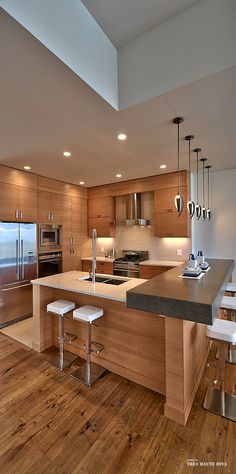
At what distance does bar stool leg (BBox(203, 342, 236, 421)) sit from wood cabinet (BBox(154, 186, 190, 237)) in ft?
8.32

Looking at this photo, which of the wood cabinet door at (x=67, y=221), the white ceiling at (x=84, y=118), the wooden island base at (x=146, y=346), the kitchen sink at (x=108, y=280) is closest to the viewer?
the white ceiling at (x=84, y=118)

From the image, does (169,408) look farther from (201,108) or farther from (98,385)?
(201,108)

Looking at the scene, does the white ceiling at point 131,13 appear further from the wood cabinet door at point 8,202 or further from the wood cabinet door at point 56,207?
the wood cabinet door at point 56,207

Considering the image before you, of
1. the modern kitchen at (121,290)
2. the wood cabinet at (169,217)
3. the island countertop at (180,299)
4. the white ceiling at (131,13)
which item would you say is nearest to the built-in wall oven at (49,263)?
the modern kitchen at (121,290)

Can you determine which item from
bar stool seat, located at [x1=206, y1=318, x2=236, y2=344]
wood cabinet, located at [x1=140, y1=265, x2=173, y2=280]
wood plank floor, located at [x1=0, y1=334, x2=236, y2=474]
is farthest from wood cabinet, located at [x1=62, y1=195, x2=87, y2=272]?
bar stool seat, located at [x1=206, y1=318, x2=236, y2=344]

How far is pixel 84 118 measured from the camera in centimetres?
224

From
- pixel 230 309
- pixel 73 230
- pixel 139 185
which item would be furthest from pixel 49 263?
pixel 230 309

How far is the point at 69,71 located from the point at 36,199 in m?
3.05

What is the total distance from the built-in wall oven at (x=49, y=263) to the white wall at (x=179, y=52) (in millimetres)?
3319

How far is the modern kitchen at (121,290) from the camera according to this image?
4.87 feet

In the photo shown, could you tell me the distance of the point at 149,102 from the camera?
1928 mm

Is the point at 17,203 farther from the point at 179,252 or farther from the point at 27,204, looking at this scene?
the point at 179,252

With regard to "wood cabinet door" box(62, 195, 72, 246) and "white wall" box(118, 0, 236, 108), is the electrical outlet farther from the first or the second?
"white wall" box(118, 0, 236, 108)

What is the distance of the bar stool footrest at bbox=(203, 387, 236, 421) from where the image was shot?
5.93 ft
